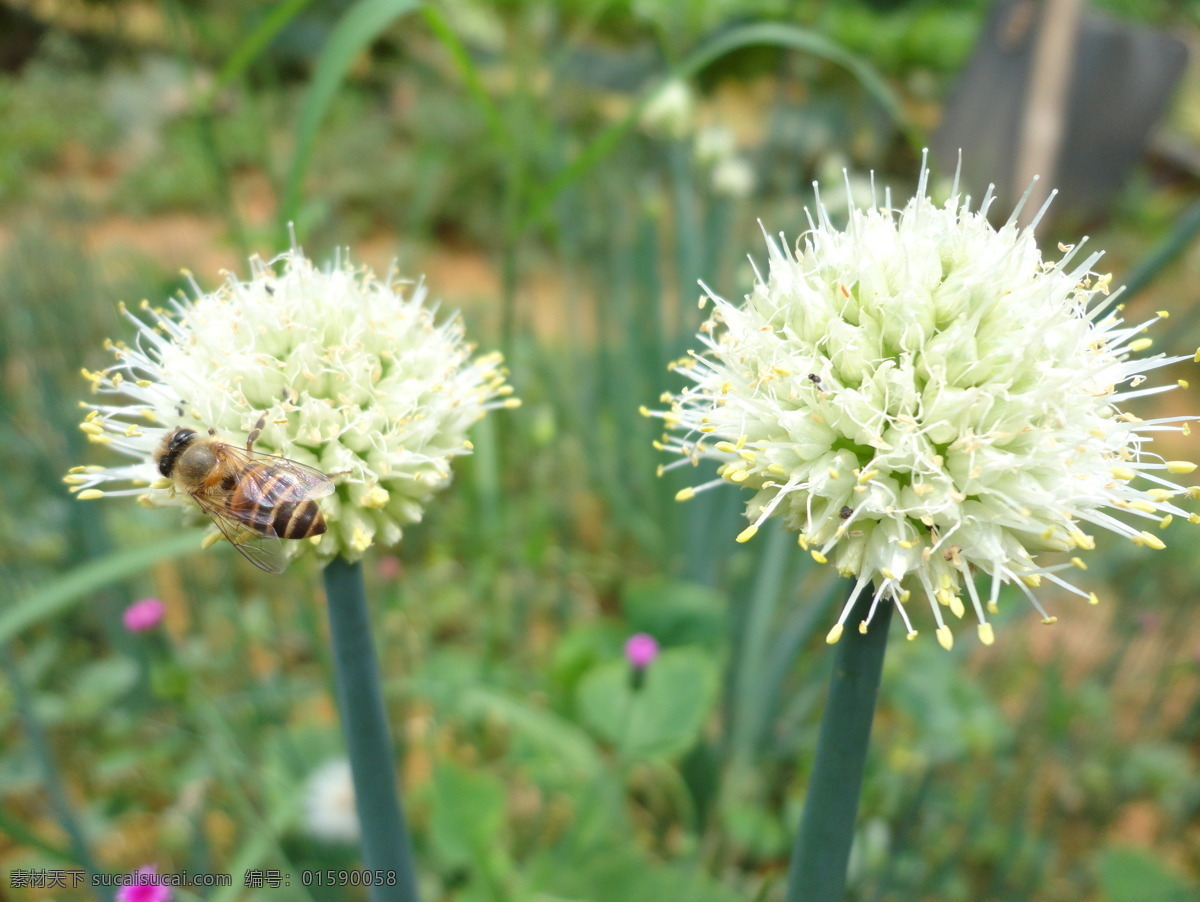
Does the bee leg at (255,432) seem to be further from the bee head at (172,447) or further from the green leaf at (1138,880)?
the green leaf at (1138,880)

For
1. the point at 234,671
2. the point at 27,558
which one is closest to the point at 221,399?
the point at 234,671

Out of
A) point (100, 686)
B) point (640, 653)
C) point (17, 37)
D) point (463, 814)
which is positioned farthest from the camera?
point (17, 37)

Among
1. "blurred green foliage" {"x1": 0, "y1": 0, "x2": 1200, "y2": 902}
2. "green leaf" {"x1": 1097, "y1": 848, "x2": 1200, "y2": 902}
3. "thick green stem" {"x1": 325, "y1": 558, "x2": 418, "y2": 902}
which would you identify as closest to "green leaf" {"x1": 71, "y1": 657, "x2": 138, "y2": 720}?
"blurred green foliage" {"x1": 0, "y1": 0, "x2": 1200, "y2": 902}

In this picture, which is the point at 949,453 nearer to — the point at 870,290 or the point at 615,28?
the point at 870,290

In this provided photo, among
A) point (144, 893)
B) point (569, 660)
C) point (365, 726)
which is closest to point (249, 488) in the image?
point (365, 726)

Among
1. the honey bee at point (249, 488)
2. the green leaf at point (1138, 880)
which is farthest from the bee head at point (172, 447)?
the green leaf at point (1138, 880)

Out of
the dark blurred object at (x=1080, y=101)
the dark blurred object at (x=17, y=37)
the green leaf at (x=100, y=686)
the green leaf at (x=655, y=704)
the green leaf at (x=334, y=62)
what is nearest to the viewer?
the green leaf at (x=334, y=62)

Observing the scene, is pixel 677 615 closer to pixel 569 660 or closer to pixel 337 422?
pixel 569 660

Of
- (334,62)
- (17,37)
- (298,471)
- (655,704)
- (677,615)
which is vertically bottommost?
(655,704)
